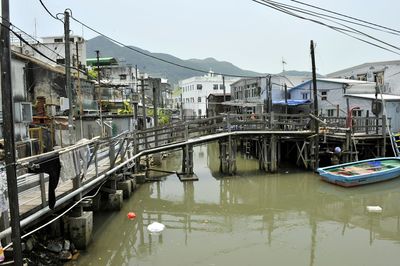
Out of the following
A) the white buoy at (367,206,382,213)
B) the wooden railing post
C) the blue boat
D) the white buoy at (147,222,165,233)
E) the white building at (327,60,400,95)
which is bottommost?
the white buoy at (367,206,382,213)

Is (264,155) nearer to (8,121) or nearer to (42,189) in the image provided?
(42,189)

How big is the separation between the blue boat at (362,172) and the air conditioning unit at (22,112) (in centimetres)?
1334

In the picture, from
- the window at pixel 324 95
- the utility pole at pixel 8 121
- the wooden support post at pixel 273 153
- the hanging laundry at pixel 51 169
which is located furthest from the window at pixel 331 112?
the utility pole at pixel 8 121

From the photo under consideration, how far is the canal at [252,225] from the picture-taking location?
966 centimetres

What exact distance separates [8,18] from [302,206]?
12469mm

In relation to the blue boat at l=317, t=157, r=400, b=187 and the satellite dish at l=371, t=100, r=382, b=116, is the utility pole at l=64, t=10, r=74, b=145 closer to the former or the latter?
the blue boat at l=317, t=157, r=400, b=187

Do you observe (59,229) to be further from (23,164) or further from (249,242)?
(249,242)

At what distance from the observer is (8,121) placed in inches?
203

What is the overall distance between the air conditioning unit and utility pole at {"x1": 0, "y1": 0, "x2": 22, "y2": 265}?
9.72 meters

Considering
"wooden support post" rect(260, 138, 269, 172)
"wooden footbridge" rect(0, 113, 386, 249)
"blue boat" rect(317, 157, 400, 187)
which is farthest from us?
"wooden support post" rect(260, 138, 269, 172)

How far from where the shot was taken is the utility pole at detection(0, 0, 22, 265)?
5012mm

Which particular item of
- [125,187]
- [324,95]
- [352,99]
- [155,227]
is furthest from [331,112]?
[155,227]

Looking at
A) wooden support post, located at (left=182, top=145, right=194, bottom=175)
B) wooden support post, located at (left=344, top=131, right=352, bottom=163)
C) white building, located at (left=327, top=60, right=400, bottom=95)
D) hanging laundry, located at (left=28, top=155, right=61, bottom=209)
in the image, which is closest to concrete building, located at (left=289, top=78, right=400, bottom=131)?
white building, located at (left=327, top=60, right=400, bottom=95)

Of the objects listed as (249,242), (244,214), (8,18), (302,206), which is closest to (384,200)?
(302,206)
